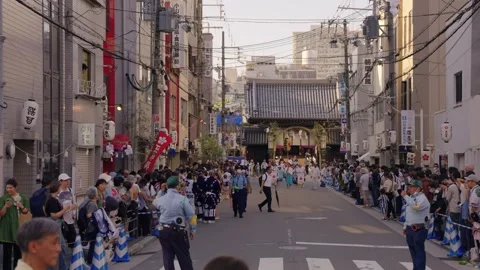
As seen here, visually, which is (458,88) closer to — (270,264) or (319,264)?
(319,264)

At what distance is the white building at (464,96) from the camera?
2583cm

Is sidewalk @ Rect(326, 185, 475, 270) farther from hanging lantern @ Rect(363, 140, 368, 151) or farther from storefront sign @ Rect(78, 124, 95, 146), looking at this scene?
hanging lantern @ Rect(363, 140, 368, 151)

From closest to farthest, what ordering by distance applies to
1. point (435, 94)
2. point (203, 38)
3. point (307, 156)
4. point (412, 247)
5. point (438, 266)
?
point (412, 247) < point (438, 266) < point (435, 94) < point (203, 38) < point (307, 156)

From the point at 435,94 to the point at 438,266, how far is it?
25.3 metres

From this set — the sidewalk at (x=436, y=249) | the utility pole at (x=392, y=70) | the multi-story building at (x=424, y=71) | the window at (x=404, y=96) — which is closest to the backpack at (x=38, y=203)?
the sidewalk at (x=436, y=249)

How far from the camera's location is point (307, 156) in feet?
245

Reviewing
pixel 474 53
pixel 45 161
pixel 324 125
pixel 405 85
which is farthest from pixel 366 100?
pixel 45 161

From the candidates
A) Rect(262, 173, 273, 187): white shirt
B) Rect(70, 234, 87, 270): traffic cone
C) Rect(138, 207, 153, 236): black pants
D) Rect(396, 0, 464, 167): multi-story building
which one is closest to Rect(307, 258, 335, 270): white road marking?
Rect(70, 234, 87, 270): traffic cone

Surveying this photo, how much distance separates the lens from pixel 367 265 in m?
15.2

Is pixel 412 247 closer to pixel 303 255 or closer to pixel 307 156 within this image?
pixel 303 255

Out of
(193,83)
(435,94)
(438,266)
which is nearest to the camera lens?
(438,266)

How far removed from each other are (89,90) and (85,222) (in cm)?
1272

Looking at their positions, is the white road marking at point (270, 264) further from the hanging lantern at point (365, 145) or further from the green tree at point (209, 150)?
the hanging lantern at point (365, 145)

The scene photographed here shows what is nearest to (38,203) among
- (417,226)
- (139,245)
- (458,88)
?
(139,245)
